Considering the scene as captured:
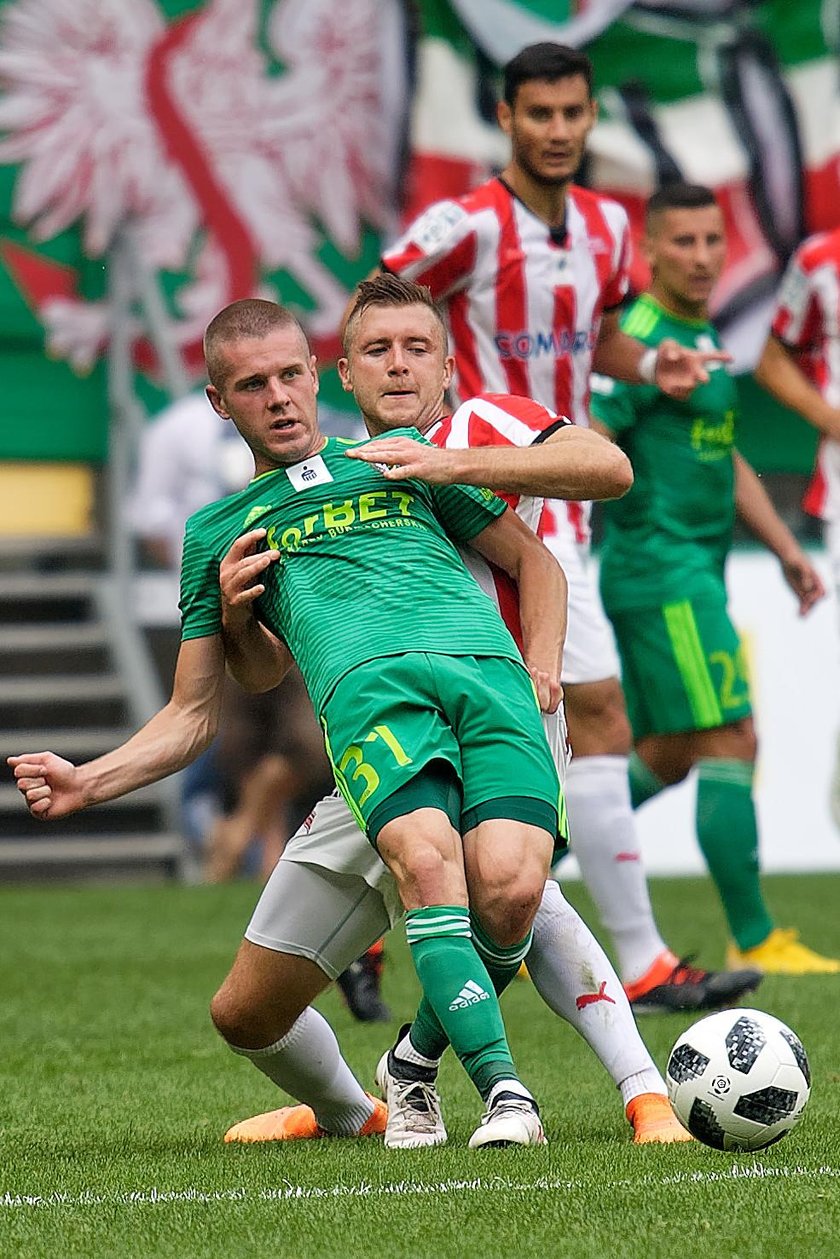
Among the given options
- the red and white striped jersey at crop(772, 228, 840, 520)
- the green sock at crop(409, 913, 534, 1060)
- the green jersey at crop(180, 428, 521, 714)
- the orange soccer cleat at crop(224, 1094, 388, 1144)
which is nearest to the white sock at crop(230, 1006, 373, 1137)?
the orange soccer cleat at crop(224, 1094, 388, 1144)

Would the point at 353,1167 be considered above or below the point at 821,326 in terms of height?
below

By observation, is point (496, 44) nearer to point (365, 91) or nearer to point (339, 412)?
point (365, 91)

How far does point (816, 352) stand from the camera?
25.3ft

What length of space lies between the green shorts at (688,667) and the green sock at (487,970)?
108 inches

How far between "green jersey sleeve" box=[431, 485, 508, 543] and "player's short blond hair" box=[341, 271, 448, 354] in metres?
0.34

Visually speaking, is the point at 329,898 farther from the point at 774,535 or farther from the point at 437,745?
the point at 774,535

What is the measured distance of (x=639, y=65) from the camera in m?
11.9

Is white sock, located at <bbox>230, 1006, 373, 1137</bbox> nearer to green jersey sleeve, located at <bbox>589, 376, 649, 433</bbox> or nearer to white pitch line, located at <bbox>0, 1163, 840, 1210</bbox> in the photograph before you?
white pitch line, located at <bbox>0, 1163, 840, 1210</bbox>

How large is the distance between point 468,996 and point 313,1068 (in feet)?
1.77

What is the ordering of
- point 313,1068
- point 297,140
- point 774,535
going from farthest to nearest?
point 297,140 < point 774,535 < point 313,1068

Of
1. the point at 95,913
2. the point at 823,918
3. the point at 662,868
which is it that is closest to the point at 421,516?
the point at 823,918

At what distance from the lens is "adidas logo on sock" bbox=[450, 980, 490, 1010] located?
3.69m

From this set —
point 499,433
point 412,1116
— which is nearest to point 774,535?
point 499,433

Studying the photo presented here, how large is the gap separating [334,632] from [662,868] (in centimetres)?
773
